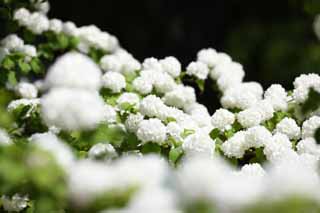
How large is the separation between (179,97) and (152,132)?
20.3 inches

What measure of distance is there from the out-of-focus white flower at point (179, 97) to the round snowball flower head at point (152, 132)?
0.48 m

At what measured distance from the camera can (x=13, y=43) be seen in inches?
110

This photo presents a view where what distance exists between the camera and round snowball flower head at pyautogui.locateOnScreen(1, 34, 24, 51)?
280 centimetres

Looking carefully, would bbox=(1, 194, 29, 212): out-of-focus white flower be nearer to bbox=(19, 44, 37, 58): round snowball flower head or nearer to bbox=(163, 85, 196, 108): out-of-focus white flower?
bbox=(163, 85, 196, 108): out-of-focus white flower

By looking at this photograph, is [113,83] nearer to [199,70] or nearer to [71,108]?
[199,70]

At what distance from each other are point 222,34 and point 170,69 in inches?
75.5

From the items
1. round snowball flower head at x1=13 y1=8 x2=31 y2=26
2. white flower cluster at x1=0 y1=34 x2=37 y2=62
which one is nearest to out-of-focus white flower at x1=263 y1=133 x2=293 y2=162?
white flower cluster at x1=0 y1=34 x2=37 y2=62

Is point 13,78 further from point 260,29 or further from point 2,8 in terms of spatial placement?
point 260,29

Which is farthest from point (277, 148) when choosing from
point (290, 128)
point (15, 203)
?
point (15, 203)

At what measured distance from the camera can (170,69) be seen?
265 cm

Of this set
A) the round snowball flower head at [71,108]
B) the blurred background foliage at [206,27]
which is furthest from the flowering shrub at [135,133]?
the blurred background foliage at [206,27]

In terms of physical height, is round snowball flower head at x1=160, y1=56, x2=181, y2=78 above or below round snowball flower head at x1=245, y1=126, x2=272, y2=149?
above

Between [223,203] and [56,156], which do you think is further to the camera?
[56,156]

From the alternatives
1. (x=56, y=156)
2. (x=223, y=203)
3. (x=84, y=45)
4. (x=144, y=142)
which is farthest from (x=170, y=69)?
(x=223, y=203)
